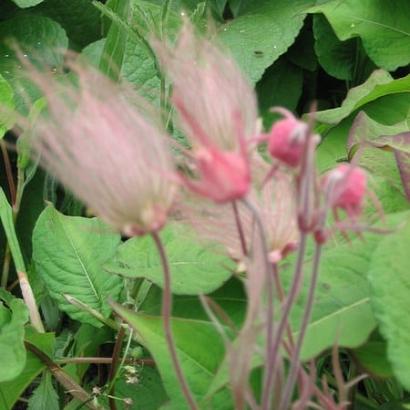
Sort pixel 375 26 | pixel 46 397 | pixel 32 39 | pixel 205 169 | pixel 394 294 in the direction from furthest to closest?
pixel 32 39
pixel 375 26
pixel 46 397
pixel 394 294
pixel 205 169

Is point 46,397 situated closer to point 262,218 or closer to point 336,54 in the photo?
point 262,218

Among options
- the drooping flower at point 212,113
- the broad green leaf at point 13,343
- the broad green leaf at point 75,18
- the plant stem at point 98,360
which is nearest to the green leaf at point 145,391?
the plant stem at point 98,360

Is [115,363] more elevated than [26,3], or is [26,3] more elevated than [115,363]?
[26,3]

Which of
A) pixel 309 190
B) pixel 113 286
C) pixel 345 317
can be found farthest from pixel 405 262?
pixel 113 286

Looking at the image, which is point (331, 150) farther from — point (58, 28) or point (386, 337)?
point (58, 28)

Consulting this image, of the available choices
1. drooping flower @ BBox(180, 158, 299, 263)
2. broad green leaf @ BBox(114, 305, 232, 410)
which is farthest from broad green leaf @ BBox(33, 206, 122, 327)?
drooping flower @ BBox(180, 158, 299, 263)

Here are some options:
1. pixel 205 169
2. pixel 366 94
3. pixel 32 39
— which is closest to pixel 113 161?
pixel 205 169

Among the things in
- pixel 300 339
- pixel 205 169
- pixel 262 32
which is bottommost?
pixel 262 32

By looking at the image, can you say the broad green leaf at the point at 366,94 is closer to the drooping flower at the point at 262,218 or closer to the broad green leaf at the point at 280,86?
the broad green leaf at the point at 280,86
